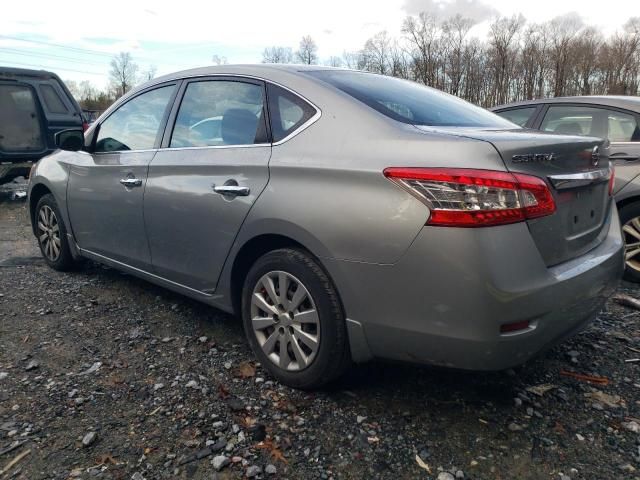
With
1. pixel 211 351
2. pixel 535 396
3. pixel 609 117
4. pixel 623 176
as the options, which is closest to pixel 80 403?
pixel 211 351

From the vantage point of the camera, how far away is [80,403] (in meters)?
2.60

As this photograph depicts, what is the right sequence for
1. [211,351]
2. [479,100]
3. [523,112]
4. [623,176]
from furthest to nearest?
[479,100] < [523,112] < [623,176] < [211,351]

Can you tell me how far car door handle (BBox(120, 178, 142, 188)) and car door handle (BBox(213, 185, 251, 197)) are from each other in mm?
845

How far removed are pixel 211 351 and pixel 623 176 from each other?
360 centimetres

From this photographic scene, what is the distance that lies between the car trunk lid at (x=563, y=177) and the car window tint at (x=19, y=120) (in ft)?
27.2

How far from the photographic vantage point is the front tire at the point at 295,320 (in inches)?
95.3

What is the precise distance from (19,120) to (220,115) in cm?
704

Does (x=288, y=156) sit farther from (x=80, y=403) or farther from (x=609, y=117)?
(x=609, y=117)

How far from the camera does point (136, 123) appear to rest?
3.79 metres

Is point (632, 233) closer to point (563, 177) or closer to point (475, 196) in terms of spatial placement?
point (563, 177)

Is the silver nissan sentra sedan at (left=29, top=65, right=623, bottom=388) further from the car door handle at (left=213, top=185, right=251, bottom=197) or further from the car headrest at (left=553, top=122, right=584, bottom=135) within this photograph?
the car headrest at (left=553, top=122, right=584, bottom=135)

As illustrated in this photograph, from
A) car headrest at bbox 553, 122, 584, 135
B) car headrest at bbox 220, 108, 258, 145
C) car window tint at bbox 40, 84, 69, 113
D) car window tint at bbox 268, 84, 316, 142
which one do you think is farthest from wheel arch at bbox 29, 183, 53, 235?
car headrest at bbox 553, 122, 584, 135

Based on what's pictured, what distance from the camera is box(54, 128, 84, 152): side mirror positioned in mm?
4106

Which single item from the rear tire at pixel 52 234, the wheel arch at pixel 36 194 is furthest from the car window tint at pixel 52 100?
the rear tire at pixel 52 234
